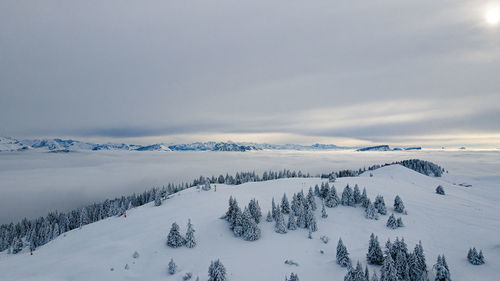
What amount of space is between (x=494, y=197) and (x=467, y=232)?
335 feet

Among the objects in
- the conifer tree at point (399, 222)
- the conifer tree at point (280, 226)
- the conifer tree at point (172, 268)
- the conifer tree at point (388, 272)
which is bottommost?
the conifer tree at point (172, 268)

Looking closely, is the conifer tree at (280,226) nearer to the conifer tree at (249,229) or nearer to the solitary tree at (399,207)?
the conifer tree at (249,229)

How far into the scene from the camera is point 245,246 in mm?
55062

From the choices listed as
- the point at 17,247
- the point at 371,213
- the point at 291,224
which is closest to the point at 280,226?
the point at 291,224

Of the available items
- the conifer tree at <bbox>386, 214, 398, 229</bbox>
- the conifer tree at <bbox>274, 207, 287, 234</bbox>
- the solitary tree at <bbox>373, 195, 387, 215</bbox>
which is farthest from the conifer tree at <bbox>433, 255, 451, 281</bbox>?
the solitary tree at <bbox>373, 195, 387, 215</bbox>

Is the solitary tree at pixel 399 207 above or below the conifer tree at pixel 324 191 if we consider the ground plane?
below

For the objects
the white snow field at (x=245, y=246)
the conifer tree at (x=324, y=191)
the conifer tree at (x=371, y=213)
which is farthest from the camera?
the conifer tree at (x=324, y=191)

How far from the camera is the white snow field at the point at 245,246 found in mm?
44531

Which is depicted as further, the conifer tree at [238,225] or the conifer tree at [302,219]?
the conifer tree at [302,219]

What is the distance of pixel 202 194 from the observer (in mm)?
95000

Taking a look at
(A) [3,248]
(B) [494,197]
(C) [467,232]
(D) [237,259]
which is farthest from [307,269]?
(B) [494,197]

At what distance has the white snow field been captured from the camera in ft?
146

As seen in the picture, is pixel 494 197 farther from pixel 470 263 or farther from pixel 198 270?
pixel 198 270

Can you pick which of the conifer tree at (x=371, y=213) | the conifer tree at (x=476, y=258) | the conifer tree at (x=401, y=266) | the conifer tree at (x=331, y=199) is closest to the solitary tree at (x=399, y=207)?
the conifer tree at (x=371, y=213)
